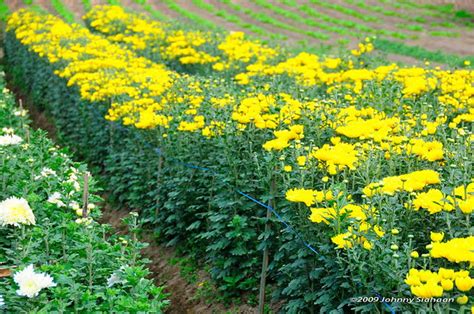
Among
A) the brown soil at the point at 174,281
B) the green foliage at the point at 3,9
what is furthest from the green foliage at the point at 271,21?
the brown soil at the point at 174,281

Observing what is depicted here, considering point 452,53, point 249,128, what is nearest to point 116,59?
point 249,128

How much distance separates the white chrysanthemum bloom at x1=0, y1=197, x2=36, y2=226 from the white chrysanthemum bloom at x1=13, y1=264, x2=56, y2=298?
623 millimetres

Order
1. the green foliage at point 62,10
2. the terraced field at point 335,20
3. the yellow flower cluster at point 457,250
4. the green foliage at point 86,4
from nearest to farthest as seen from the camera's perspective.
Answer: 1. the yellow flower cluster at point 457,250
2. the terraced field at point 335,20
3. the green foliage at point 62,10
4. the green foliage at point 86,4

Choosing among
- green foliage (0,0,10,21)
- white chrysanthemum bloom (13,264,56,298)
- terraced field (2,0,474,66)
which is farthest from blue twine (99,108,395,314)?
green foliage (0,0,10,21)

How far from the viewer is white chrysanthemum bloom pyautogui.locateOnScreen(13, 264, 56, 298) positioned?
371cm

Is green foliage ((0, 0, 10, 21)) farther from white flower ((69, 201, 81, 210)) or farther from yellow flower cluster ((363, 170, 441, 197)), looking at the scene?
yellow flower cluster ((363, 170, 441, 197))

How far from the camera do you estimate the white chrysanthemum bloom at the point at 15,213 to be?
4.34 metres

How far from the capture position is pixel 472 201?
12.6 feet

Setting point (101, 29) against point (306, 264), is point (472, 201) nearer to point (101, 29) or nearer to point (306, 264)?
point (306, 264)

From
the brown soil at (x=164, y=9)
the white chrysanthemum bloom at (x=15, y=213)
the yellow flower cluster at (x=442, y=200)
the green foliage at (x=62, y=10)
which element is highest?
the yellow flower cluster at (x=442, y=200)

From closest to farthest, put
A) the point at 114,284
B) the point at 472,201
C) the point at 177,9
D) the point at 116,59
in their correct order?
the point at 472,201, the point at 114,284, the point at 116,59, the point at 177,9

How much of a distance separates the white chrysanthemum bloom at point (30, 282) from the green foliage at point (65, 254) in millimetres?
55

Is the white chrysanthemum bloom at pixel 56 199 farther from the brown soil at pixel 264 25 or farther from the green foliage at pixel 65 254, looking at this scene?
the brown soil at pixel 264 25

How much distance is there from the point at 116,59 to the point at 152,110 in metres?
3.59
